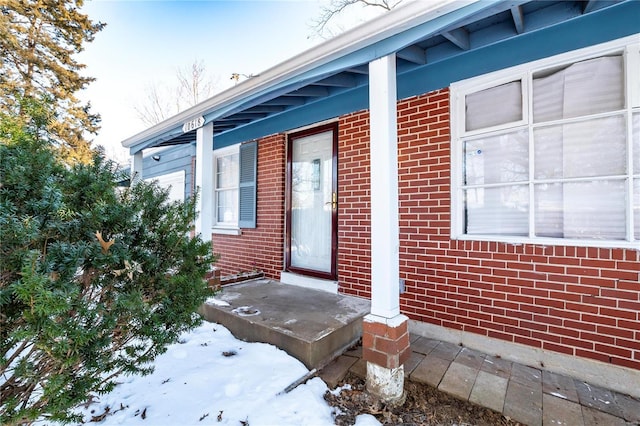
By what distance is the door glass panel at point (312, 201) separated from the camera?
12.8 ft

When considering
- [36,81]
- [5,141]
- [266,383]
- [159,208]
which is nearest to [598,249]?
[266,383]

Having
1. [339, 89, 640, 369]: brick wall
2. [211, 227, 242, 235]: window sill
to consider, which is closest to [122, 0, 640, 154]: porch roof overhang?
[339, 89, 640, 369]: brick wall

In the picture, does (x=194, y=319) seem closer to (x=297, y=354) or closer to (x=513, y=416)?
(x=297, y=354)

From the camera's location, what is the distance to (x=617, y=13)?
2.08 meters

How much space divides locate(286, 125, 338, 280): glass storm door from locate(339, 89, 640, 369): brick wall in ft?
0.74

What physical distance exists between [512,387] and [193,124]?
4067 millimetres

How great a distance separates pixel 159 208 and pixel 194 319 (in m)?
0.66

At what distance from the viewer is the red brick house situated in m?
2.06

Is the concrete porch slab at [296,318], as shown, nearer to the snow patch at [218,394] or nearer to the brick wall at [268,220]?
the snow patch at [218,394]

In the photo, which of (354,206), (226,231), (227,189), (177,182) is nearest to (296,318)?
(354,206)

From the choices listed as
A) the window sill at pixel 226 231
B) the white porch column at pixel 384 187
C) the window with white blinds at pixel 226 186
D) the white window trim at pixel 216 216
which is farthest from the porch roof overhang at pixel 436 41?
the window sill at pixel 226 231

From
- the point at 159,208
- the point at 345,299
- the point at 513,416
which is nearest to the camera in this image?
the point at 159,208

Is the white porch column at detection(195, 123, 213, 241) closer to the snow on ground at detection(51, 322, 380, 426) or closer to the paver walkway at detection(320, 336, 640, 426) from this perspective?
the snow on ground at detection(51, 322, 380, 426)

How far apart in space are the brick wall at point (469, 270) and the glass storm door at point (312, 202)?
226mm
